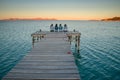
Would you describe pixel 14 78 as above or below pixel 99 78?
above

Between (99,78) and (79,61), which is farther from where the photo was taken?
Result: (79,61)

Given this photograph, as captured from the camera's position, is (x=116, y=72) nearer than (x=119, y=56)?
Yes

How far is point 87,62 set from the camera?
21000mm

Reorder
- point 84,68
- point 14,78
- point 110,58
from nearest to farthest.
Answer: point 14,78 < point 84,68 < point 110,58

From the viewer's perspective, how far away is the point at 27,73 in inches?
334

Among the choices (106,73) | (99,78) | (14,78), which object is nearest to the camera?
(14,78)

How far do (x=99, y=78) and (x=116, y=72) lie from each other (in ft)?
9.33

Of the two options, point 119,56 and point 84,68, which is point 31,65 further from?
point 119,56

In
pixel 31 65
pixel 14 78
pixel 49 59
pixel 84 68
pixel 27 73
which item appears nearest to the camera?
pixel 14 78

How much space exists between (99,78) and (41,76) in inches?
366

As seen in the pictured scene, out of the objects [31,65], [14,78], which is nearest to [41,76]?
[14,78]

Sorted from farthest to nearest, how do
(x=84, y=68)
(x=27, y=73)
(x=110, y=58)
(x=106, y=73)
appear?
(x=110, y=58) < (x=84, y=68) < (x=106, y=73) < (x=27, y=73)

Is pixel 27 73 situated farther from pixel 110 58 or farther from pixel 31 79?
pixel 110 58

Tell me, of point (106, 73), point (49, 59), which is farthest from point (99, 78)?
point (49, 59)
